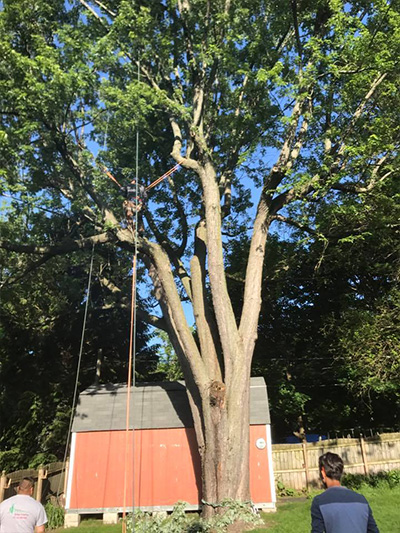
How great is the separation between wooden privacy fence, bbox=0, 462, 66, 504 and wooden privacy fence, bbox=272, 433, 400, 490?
6.61m

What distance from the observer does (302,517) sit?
846 centimetres

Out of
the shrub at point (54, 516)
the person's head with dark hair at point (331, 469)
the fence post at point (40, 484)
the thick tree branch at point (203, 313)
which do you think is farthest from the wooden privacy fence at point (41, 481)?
the person's head with dark hair at point (331, 469)

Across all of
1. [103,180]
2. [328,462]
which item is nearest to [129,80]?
[103,180]

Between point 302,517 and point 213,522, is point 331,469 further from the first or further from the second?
point 302,517

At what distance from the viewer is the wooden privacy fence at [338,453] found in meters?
12.8

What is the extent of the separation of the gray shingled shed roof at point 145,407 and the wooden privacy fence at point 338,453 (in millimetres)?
3046

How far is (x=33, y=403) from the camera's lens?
17203 mm

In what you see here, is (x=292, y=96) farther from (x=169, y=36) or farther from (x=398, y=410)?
(x=398, y=410)

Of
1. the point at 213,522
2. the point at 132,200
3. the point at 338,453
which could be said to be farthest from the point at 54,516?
the point at 338,453

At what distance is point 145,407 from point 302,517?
198 inches

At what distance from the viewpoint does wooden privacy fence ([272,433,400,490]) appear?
12820mm

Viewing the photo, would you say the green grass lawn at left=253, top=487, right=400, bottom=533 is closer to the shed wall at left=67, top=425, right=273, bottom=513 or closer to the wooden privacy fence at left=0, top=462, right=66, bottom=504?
the shed wall at left=67, top=425, right=273, bottom=513

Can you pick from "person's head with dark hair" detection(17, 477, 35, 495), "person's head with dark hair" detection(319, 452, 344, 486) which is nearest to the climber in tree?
"person's head with dark hair" detection(17, 477, 35, 495)

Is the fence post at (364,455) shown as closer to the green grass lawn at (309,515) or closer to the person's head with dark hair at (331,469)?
the green grass lawn at (309,515)
